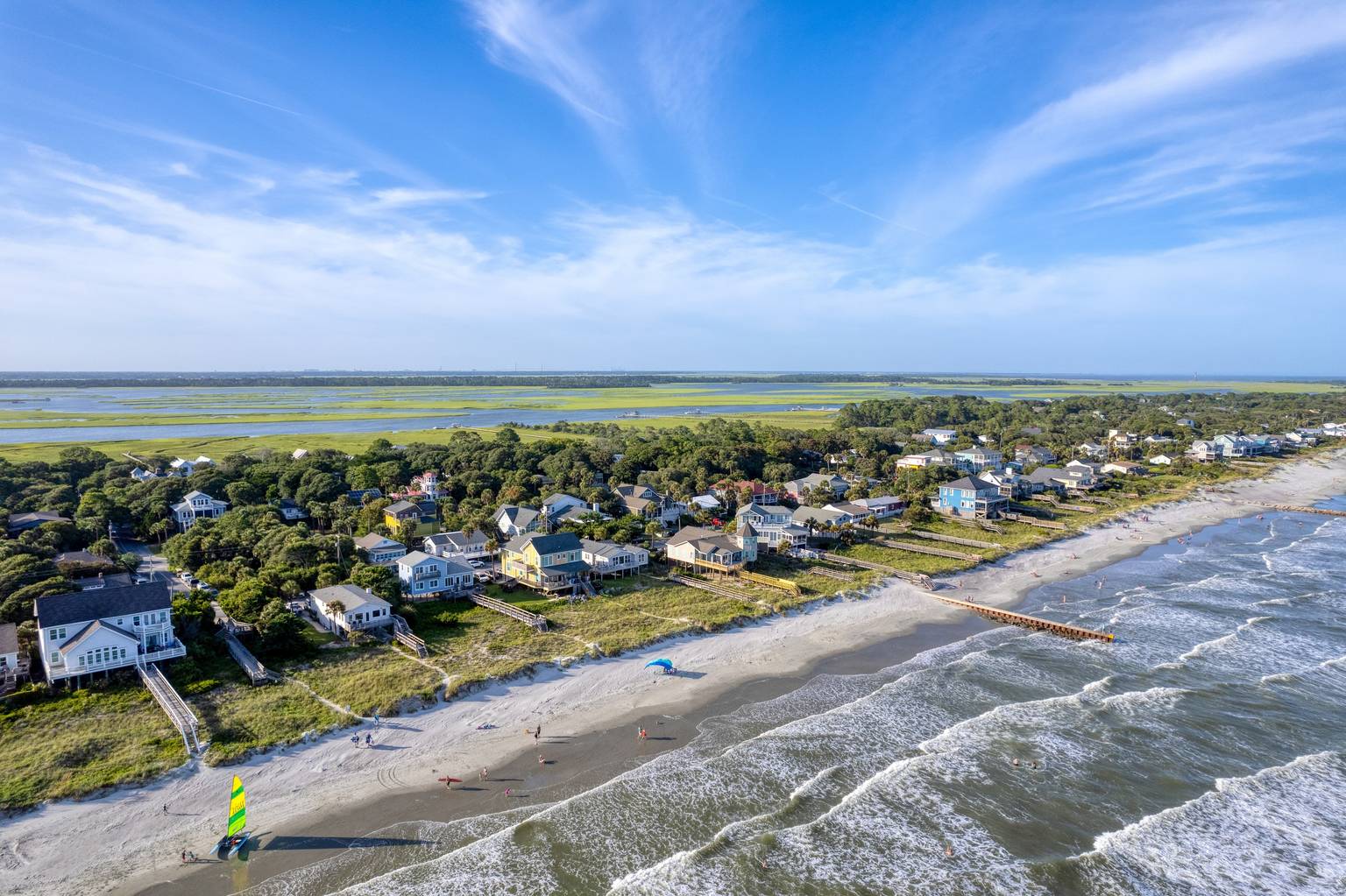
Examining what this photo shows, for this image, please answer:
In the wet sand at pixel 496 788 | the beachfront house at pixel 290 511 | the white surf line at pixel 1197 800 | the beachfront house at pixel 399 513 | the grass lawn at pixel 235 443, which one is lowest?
the white surf line at pixel 1197 800

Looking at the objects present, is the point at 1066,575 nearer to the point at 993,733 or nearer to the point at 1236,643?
the point at 1236,643

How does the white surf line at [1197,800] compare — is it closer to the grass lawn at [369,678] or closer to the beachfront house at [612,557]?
the grass lawn at [369,678]

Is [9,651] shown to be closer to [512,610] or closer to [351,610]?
[351,610]

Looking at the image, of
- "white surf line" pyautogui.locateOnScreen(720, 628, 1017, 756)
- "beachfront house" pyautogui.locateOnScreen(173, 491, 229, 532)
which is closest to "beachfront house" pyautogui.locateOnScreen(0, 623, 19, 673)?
"beachfront house" pyautogui.locateOnScreen(173, 491, 229, 532)

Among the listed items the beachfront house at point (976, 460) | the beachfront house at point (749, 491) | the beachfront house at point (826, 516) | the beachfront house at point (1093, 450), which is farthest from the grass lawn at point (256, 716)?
the beachfront house at point (1093, 450)

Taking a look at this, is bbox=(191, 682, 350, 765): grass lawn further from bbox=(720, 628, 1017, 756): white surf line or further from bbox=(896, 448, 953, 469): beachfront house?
bbox=(896, 448, 953, 469): beachfront house

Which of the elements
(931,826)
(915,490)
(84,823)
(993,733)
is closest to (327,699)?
(84,823)
